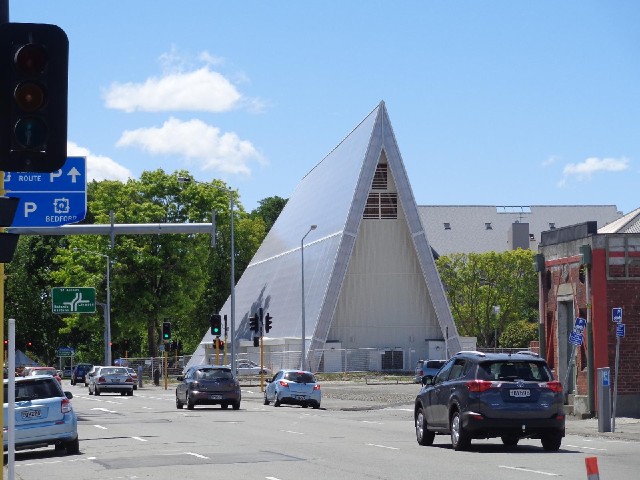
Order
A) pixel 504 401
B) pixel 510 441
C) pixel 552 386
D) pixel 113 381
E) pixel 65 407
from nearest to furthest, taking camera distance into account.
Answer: pixel 504 401, pixel 552 386, pixel 65 407, pixel 510 441, pixel 113 381

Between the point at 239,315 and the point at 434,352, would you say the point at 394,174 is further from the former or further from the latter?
the point at 239,315

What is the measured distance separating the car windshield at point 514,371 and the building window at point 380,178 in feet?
199

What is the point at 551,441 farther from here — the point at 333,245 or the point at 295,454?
the point at 333,245

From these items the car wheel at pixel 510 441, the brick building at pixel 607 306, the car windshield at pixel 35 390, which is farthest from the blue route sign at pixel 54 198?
the brick building at pixel 607 306

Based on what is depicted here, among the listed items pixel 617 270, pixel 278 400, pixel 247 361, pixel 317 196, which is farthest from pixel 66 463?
pixel 317 196

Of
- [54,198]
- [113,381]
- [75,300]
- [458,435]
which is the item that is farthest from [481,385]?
[75,300]

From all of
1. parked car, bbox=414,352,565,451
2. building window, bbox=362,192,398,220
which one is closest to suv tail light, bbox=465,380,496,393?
parked car, bbox=414,352,565,451

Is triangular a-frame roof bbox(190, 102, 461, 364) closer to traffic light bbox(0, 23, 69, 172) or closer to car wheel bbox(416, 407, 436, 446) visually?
car wheel bbox(416, 407, 436, 446)

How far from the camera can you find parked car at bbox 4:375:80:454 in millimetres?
23828

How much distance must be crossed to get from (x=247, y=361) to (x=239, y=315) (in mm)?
10884

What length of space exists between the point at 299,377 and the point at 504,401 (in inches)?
982

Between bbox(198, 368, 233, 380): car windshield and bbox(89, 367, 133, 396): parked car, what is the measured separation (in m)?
21.1

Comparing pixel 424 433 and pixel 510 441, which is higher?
pixel 424 433

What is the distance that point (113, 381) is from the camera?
6431cm
